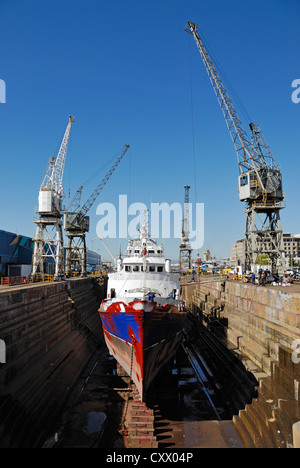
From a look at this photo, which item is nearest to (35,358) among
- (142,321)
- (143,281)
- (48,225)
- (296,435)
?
(142,321)

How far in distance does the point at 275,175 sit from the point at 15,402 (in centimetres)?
4776

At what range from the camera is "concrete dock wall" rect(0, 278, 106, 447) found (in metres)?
13.3

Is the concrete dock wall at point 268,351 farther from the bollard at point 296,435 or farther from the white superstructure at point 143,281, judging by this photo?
the white superstructure at point 143,281

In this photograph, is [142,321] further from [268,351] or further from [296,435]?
[268,351]

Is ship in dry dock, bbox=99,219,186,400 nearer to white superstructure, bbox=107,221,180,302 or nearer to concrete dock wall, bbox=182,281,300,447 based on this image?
white superstructure, bbox=107,221,180,302

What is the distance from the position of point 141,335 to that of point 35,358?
298 inches

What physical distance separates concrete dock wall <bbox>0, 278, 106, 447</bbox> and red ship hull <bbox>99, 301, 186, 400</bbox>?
4744 mm

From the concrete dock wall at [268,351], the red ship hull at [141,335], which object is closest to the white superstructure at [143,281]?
the red ship hull at [141,335]

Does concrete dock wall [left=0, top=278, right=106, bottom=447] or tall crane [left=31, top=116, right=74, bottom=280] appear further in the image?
tall crane [left=31, top=116, right=74, bottom=280]

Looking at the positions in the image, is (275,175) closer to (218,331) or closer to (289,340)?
(218,331)

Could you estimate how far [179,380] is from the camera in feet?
75.2

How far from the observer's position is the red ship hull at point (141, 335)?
16234 mm

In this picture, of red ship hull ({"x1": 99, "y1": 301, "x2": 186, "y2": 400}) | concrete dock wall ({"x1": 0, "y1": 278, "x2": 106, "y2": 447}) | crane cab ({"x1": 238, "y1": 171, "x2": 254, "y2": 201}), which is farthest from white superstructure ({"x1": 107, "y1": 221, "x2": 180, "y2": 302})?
crane cab ({"x1": 238, "y1": 171, "x2": 254, "y2": 201})
